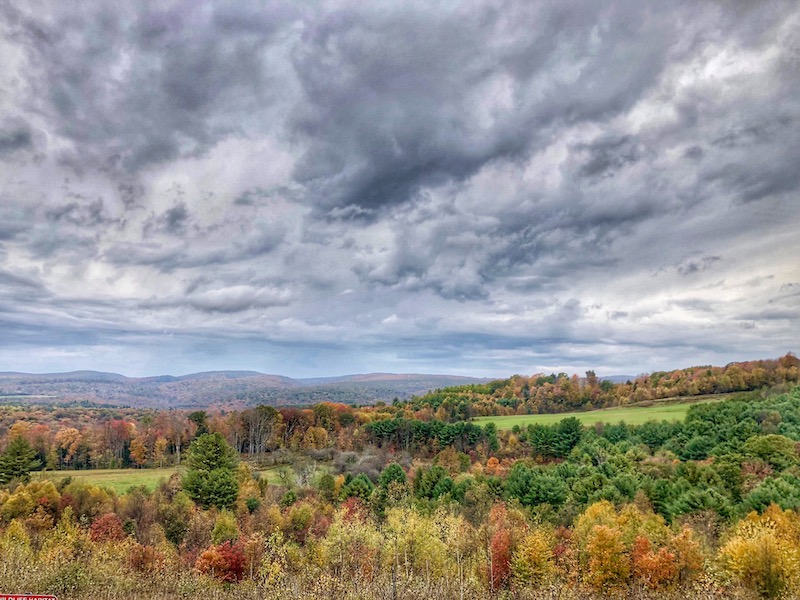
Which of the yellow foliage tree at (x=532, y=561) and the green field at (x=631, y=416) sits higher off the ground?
the green field at (x=631, y=416)

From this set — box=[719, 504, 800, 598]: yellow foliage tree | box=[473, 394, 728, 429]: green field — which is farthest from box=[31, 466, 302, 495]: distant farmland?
box=[719, 504, 800, 598]: yellow foliage tree

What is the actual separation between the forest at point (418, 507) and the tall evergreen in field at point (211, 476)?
269mm

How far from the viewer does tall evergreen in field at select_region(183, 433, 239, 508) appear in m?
68.5

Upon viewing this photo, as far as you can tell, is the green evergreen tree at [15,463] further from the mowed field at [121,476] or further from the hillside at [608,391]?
the hillside at [608,391]

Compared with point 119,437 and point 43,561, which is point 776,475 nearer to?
point 43,561

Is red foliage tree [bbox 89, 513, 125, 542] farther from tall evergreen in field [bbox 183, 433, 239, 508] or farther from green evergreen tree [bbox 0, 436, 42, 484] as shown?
green evergreen tree [bbox 0, 436, 42, 484]

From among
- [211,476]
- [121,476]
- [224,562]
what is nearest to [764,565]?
[224,562]

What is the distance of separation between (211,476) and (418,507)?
3046 cm

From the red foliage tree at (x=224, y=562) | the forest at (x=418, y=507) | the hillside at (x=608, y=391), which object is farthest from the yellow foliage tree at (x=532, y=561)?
the hillside at (x=608, y=391)

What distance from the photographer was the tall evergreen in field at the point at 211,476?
68500 millimetres

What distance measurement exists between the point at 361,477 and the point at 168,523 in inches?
1194

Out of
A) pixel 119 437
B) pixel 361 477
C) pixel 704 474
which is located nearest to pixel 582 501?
pixel 704 474

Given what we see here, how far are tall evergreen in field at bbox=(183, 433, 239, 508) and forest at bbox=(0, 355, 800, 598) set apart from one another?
0.88 feet

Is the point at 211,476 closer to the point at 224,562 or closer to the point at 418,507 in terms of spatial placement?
the point at 224,562
